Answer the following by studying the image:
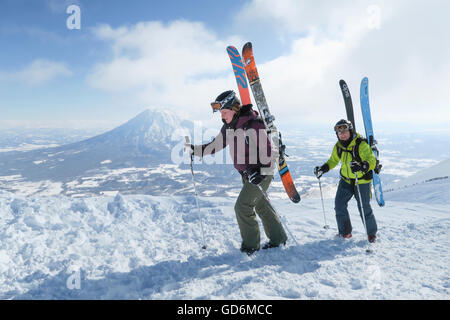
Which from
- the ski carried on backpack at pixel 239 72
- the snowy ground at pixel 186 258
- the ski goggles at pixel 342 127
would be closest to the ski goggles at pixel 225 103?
the ski goggles at pixel 342 127

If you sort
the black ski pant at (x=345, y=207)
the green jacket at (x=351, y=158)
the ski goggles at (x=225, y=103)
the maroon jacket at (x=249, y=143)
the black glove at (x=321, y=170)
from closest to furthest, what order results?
the maroon jacket at (x=249, y=143) → the ski goggles at (x=225, y=103) → the green jacket at (x=351, y=158) → the black ski pant at (x=345, y=207) → the black glove at (x=321, y=170)

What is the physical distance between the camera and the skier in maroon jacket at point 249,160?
3814 mm

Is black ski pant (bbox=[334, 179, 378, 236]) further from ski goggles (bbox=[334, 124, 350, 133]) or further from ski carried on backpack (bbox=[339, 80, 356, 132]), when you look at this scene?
ski carried on backpack (bbox=[339, 80, 356, 132])

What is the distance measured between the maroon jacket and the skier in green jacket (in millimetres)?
1622

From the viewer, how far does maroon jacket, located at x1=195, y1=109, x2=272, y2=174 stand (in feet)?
12.4

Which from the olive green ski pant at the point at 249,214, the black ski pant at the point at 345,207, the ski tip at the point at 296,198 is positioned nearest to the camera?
the olive green ski pant at the point at 249,214

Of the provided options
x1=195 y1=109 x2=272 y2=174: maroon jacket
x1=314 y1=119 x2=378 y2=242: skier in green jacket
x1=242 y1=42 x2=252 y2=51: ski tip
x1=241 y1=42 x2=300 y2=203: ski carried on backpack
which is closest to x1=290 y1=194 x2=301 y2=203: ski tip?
x1=241 y1=42 x2=300 y2=203: ski carried on backpack

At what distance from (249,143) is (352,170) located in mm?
1941

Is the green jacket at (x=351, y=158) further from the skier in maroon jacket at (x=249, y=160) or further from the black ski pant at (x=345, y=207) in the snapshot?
the skier in maroon jacket at (x=249, y=160)

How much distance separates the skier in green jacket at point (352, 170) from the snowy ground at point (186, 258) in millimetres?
384

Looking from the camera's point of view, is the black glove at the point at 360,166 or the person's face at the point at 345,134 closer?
the black glove at the point at 360,166

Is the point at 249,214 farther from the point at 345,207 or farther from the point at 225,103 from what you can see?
the point at 345,207
